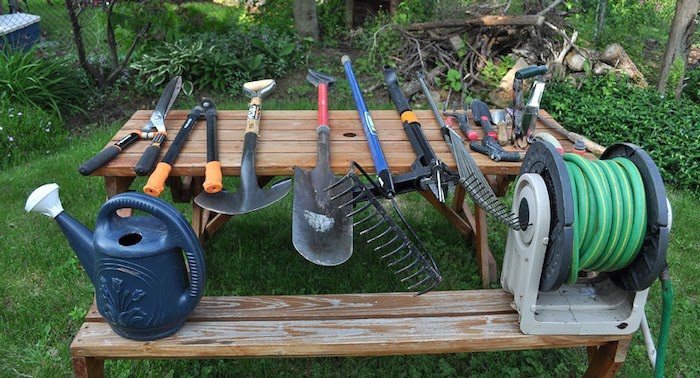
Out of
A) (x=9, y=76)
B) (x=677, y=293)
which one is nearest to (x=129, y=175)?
(x=677, y=293)

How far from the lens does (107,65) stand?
239 inches

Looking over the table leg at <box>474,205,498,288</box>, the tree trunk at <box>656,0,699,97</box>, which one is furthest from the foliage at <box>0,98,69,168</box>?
the tree trunk at <box>656,0,699,97</box>

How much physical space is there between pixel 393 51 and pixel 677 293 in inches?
161

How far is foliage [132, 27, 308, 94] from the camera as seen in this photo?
5.82 m

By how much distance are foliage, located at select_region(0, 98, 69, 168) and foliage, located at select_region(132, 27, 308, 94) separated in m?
1.14

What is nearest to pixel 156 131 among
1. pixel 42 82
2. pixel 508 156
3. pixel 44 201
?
pixel 44 201

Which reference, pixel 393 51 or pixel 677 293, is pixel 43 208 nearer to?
pixel 677 293

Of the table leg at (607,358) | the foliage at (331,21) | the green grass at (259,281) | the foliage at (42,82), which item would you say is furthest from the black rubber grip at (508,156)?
the foliage at (331,21)

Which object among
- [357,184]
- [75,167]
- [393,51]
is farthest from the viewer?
[393,51]

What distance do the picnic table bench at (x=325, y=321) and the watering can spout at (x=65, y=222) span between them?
11.5 inches

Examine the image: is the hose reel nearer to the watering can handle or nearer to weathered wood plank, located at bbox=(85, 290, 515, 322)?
weathered wood plank, located at bbox=(85, 290, 515, 322)

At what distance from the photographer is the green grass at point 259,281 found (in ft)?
8.86

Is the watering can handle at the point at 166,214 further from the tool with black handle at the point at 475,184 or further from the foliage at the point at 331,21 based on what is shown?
the foliage at the point at 331,21

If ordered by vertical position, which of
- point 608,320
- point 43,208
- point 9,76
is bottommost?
point 9,76
